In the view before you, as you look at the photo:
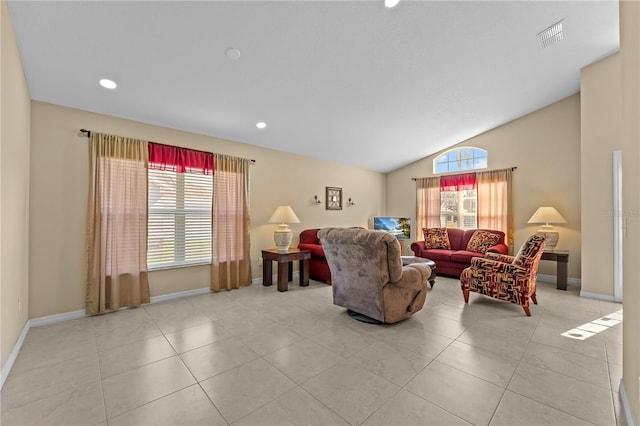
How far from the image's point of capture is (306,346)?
2.46 meters

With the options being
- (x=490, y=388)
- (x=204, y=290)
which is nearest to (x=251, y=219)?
(x=204, y=290)

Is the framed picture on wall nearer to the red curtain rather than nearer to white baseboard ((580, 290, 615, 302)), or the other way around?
the red curtain

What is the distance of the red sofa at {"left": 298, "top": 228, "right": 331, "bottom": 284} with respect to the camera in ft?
15.9

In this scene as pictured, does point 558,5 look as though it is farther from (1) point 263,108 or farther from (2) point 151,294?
(2) point 151,294

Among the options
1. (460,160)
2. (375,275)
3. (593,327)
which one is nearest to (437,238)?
(460,160)

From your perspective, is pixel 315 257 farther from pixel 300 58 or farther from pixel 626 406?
pixel 626 406

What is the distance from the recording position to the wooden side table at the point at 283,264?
14.1 ft

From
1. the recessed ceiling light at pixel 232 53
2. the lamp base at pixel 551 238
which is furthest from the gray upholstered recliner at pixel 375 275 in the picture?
the lamp base at pixel 551 238

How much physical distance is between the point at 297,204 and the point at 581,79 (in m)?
4.87

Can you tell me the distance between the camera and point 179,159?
12.9ft

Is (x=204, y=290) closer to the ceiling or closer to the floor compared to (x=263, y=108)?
closer to the floor

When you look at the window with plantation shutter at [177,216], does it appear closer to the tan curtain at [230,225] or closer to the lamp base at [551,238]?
the tan curtain at [230,225]

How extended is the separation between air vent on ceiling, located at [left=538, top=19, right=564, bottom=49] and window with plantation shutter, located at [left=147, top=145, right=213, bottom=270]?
465 cm

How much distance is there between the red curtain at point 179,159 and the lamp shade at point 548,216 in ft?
18.0
